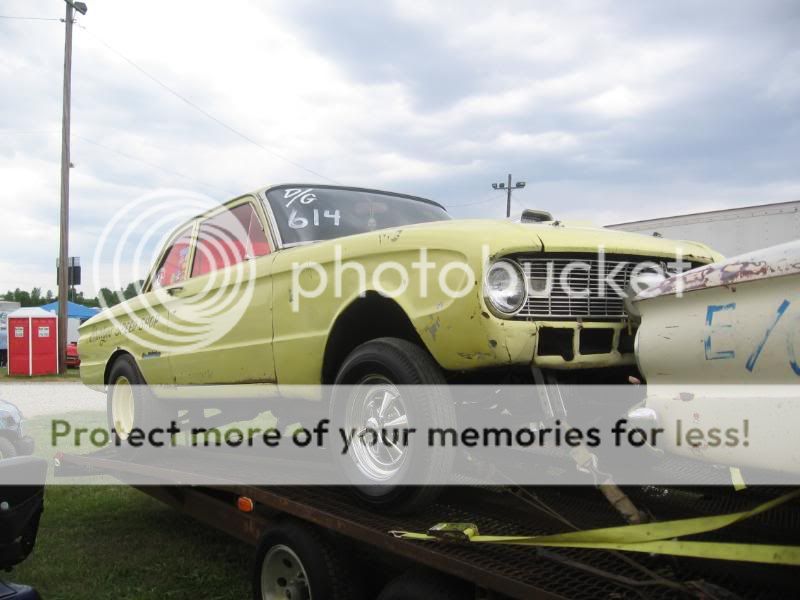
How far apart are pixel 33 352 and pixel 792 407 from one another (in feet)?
65.2

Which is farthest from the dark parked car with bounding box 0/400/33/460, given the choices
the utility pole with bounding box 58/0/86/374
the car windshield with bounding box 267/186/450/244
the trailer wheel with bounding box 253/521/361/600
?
the utility pole with bounding box 58/0/86/374

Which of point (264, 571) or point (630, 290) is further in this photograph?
point (264, 571)

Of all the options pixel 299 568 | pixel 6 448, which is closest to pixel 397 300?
pixel 299 568

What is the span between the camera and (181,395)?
4863 mm

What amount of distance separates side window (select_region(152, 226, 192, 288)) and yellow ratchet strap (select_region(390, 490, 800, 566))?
131 inches

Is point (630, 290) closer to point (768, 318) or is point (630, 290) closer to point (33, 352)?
point (768, 318)

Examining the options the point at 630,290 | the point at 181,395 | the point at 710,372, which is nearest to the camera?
the point at 710,372

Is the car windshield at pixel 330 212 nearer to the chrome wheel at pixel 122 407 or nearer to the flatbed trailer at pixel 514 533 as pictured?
the flatbed trailer at pixel 514 533

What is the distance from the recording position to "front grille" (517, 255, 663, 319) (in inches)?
111

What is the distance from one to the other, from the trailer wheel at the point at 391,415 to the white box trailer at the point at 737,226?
17.9ft

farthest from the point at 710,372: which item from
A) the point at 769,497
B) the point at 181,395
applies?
the point at 181,395

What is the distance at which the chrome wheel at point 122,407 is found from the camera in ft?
18.2

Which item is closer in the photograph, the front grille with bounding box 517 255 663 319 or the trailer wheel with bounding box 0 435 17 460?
the front grille with bounding box 517 255 663 319

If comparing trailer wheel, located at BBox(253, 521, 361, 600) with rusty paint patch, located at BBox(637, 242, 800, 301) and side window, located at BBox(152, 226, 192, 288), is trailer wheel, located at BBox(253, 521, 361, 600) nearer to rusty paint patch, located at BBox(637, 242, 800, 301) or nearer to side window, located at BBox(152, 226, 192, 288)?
rusty paint patch, located at BBox(637, 242, 800, 301)
